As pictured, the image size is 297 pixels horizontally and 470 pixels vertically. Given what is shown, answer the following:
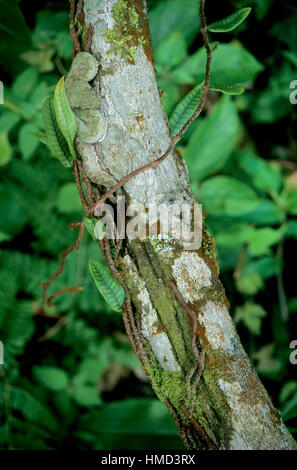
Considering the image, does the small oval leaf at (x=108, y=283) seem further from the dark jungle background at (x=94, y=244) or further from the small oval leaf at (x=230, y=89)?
the dark jungle background at (x=94, y=244)

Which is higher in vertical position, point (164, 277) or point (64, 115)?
point (64, 115)

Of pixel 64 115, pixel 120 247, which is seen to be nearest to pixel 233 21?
pixel 64 115

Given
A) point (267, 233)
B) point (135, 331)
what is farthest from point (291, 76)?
point (135, 331)

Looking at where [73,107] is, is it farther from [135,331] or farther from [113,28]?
[135,331]

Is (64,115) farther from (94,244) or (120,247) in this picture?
(94,244)

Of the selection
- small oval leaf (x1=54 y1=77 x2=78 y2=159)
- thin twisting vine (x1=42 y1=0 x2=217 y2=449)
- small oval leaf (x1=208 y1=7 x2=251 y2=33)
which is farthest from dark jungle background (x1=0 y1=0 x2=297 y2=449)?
small oval leaf (x1=54 y1=77 x2=78 y2=159)

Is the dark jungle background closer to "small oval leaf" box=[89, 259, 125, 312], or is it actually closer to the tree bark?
the tree bark
